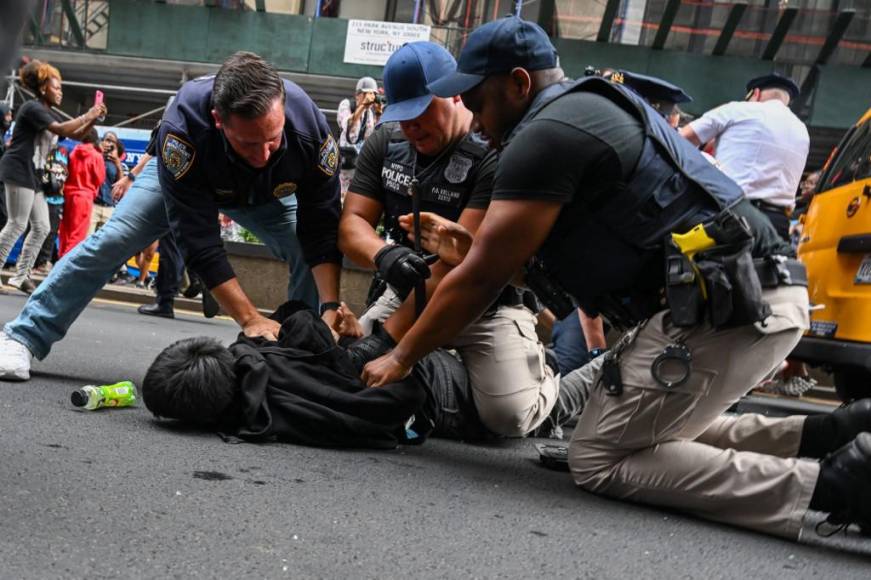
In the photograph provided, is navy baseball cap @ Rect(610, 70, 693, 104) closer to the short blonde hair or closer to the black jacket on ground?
the black jacket on ground

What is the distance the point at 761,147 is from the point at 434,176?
2133 mm

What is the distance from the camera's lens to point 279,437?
279 cm

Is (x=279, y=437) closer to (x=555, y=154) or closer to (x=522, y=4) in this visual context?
(x=555, y=154)

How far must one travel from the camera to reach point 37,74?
568cm

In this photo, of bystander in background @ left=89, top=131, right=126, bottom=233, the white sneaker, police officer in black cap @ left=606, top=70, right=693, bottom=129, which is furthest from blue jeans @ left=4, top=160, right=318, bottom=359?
bystander in background @ left=89, top=131, right=126, bottom=233

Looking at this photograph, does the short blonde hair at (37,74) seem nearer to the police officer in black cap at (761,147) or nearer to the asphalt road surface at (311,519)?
the asphalt road surface at (311,519)

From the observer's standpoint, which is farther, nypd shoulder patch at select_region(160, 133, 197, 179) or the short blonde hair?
the short blonde hair

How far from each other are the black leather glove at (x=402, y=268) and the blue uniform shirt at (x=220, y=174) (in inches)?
21.3

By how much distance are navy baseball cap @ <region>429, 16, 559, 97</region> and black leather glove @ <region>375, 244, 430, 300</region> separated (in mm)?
562

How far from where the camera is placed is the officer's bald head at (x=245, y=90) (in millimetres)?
2855

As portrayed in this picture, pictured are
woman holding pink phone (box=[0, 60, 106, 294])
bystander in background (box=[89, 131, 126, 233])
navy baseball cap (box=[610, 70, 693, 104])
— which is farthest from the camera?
bystander in background (box=[89, 131, 126, 233])

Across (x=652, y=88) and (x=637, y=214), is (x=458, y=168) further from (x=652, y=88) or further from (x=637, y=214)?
(x=652, y=88)

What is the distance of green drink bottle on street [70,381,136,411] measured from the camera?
300 cm

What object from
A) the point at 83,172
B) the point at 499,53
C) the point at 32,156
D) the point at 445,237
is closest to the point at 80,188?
the point at 83,172
